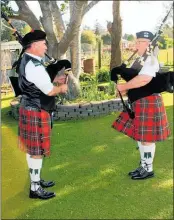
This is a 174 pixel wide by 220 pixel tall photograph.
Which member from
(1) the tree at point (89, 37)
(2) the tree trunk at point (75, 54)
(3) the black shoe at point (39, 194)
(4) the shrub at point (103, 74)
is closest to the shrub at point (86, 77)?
(4) the shrub at point (103, 74)

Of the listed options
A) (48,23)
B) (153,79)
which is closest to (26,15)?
(48,23)

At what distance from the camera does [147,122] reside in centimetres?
162

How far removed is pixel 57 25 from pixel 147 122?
1.82 feet

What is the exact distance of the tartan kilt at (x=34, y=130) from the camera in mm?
1424

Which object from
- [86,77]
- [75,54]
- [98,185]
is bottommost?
[98,185]

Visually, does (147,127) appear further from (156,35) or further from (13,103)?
(13,103)

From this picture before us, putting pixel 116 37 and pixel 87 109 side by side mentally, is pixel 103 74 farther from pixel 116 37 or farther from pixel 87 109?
pixel 116 37

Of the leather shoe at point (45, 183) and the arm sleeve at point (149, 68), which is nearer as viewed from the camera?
the arm sleeve at point (149, 68)

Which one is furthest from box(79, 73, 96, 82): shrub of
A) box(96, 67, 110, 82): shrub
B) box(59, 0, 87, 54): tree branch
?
box(59, 0, 87, 54): tree branch

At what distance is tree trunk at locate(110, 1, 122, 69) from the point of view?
67.3 inches

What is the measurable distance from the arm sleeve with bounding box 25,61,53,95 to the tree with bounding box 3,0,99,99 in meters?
0.20

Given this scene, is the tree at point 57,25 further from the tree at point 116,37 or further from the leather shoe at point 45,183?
the leather shoe at point 45,183

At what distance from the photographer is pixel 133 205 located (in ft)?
17.1

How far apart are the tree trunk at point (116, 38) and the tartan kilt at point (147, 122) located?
0.79 feet
